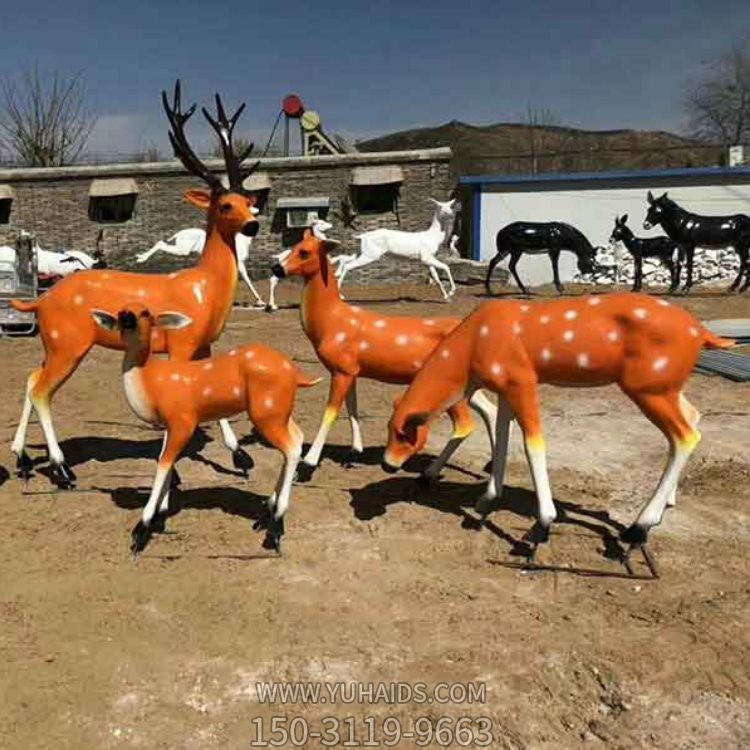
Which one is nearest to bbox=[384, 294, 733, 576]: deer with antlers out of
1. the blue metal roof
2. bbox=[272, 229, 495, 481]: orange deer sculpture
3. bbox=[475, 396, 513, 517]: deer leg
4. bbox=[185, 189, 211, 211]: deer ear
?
bbox=[475, 396, 513, 517]: deer leg

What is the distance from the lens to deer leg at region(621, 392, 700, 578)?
415 centimetres

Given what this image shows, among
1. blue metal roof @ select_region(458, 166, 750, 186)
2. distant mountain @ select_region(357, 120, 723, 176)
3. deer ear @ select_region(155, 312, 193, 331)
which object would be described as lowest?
deer ear @ select_region(155, 312, 193, 331)

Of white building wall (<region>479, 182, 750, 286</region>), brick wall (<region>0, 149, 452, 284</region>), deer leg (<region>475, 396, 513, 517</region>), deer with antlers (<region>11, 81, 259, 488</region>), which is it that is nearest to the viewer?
deer leg (<region>475, 396, 513, 517</region>)

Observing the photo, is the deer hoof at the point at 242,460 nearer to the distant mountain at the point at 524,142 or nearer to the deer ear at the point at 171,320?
the deer ear at the point at 171,320

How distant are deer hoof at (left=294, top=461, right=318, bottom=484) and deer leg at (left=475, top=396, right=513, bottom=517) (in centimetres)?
142

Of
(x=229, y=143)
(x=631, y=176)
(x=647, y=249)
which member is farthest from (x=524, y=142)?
(x=229, y=143)

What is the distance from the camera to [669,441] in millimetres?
4215

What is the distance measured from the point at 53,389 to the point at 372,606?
3.06 m

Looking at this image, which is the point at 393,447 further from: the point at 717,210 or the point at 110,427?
the point at 717,210

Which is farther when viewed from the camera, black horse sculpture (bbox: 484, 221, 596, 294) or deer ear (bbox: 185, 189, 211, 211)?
black horse sculpture (bbox: 484, 221, 596, 294)

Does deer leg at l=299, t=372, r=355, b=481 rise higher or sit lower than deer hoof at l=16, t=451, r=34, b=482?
higher

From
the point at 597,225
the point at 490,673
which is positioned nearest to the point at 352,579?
the point at 490,673

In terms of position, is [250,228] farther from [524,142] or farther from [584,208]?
[524,142]

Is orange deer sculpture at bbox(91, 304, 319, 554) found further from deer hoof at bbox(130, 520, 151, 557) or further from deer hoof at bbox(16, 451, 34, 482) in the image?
deer hoof at bbox(16, 451, 34, 482)
